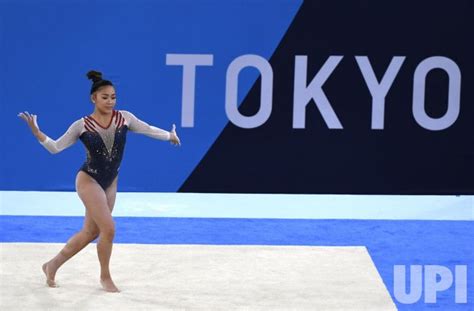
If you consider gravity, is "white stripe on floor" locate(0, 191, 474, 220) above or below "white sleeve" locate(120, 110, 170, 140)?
below

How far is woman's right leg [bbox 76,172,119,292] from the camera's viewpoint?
7.66 m

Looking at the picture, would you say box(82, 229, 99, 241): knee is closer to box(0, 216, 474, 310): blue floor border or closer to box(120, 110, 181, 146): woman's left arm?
box(120, 110, 181, 146): woman's left arm

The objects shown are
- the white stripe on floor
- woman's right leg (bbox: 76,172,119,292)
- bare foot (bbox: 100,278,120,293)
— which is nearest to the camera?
woman's right leg (bbox: 76,172,119,292)

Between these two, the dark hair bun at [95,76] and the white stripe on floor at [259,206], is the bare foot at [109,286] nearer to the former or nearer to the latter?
the dark hair bun at [95,76]

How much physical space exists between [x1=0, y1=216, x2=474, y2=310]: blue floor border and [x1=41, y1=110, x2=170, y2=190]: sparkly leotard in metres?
1.88

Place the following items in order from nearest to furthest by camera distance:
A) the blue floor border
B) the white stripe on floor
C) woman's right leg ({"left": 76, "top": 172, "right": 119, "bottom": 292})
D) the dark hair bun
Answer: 1. woman's right leg ({"left": 76, "top": 172, "right": 119, "bottom": 292})
2. the dark hair bun
3. the blue floor border
4. the white stripe on floor

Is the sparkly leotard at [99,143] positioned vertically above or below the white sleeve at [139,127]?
below

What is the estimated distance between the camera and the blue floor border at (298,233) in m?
9.31

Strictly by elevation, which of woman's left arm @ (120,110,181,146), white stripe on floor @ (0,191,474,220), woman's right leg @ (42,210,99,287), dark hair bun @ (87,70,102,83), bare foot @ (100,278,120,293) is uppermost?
dark hair bun @ (87,70,102,83)

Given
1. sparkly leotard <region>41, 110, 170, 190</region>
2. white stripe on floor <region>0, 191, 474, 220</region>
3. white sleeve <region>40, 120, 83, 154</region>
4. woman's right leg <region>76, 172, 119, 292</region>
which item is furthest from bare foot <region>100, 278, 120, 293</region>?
white stripe on floor <region>0, 191, 474, 220</region>

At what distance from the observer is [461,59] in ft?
33.7

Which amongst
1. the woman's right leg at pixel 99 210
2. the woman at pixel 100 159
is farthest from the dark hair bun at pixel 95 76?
the woman's right leg at pixel 99 210

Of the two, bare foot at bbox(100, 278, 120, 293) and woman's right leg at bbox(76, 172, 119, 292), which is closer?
woman's right leg at bbox(76, 172, 119, 292)

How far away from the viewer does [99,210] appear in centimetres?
766
